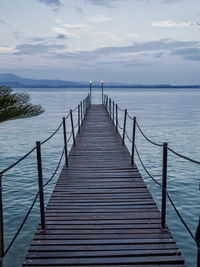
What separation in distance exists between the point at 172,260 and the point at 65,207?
2.40 metres

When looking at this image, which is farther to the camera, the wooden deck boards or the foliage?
the foliage

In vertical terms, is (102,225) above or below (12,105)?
below

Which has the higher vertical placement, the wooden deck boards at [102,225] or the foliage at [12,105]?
the foliage at [12,105]

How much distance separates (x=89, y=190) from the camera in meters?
6.41

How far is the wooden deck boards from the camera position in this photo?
3.83 metres

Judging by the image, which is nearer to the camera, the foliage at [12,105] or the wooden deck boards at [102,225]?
the wooden deck boards at [102,225]

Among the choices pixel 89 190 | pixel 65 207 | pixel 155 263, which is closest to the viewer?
pixel 155 263

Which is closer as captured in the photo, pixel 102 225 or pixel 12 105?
pixel 102 225

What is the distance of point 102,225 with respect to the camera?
4.75 meters

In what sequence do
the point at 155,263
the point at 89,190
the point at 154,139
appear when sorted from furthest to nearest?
the point at 154,139 → the point at 89,190 → the point at 155,263

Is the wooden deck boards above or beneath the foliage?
beneath

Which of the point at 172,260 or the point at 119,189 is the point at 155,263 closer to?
the point at 172,260

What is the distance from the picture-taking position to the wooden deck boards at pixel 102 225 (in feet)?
12.6

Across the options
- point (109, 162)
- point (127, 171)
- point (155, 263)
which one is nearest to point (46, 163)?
point (109, 162)
